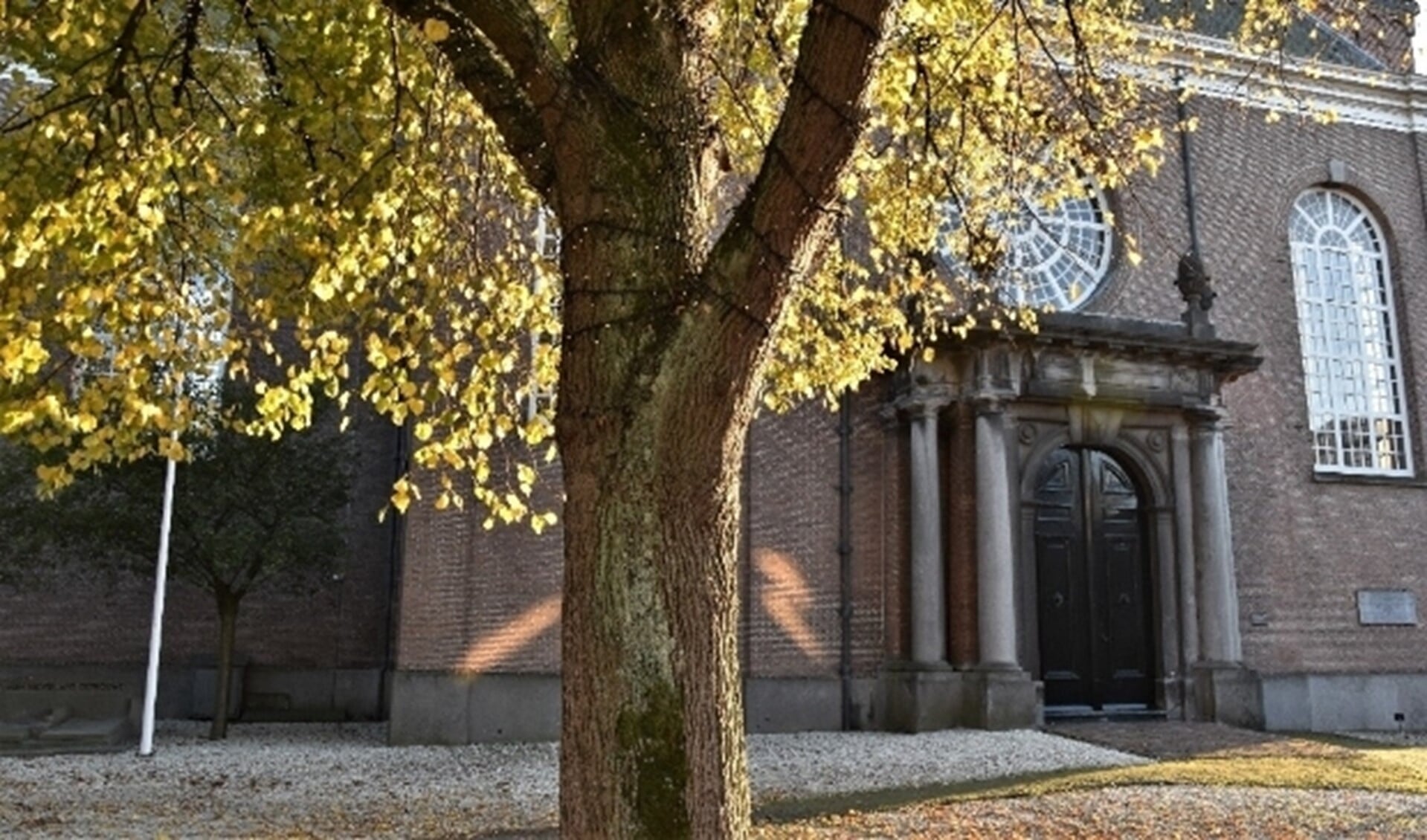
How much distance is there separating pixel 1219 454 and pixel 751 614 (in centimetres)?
656

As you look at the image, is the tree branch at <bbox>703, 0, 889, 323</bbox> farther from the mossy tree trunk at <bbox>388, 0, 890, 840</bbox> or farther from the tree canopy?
the tree canopy

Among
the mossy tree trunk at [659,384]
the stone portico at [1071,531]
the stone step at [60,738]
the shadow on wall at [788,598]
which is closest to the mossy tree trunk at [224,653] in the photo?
the stone step at [60,738]

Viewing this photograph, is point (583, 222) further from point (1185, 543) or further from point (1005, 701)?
point (1185, 543)

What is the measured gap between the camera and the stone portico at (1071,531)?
14484 millimetres

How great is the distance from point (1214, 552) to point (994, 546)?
10.7 ft

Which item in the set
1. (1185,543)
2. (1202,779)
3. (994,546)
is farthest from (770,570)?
(1202,779)

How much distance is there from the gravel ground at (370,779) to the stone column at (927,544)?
47.2 inches

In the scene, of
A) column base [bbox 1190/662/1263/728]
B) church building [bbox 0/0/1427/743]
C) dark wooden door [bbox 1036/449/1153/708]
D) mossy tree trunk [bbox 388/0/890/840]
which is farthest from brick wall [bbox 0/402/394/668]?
mossy tree trunk [bbox 388/0/890/840]

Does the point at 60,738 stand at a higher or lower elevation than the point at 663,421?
lower

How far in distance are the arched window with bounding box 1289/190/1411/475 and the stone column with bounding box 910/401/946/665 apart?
7.51 m

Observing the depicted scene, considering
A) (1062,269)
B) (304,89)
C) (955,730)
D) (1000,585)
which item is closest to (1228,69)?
(1062,269)

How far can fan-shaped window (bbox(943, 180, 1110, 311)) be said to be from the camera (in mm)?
17453

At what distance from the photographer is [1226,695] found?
49.5 ft

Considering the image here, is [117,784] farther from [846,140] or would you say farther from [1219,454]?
[1219,454]
